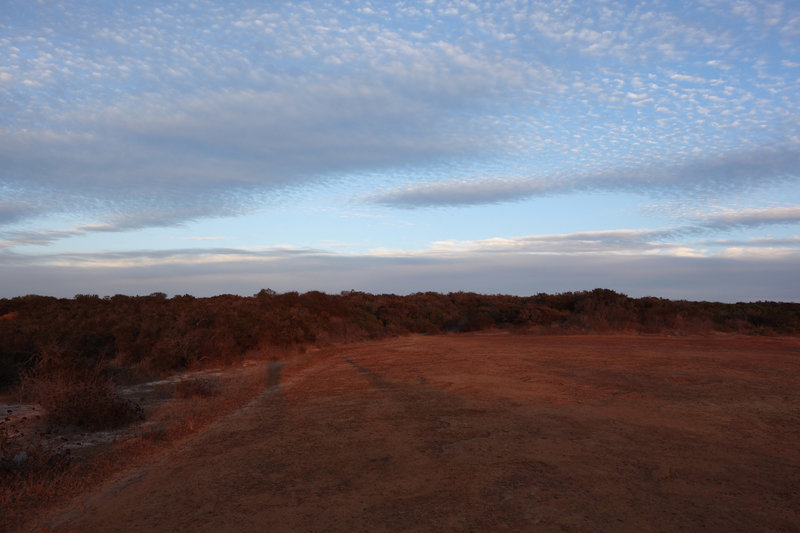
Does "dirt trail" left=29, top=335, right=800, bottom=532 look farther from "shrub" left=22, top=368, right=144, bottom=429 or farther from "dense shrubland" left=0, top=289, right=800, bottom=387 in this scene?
"dense shrubland" left=0, top=289, right=800, bottom=387

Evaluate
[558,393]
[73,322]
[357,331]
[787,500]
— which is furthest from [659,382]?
[73,322]

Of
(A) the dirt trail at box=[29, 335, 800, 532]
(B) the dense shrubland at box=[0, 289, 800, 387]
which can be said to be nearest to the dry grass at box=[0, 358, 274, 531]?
(A) the dirt trail at box=[29, 335, 800, 532]

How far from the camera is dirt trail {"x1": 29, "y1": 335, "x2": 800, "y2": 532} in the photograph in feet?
16.4

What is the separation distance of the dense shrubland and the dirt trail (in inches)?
212

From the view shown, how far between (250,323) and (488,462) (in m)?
16.2

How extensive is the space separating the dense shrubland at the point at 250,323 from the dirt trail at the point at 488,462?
17.7ft

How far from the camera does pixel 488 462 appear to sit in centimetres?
643

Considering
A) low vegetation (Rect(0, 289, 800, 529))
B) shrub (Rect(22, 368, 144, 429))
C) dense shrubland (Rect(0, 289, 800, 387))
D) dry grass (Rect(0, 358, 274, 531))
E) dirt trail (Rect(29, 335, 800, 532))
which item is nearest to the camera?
dirt trail (Rect(29, 335, 800, 532))

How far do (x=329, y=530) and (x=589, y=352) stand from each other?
14361 millimetres

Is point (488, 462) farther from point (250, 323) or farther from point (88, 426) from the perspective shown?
point (250, 323)

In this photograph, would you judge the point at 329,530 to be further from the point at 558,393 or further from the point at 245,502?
the point at 558,393

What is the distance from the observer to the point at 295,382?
45.2 ft

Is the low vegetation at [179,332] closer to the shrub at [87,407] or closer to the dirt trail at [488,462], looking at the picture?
the shrub at [87,407]

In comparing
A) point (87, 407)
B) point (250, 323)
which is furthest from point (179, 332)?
point (87, 407)
